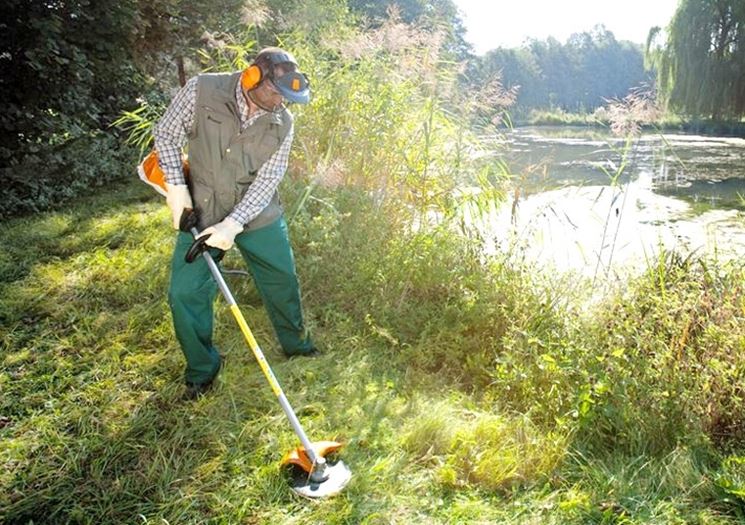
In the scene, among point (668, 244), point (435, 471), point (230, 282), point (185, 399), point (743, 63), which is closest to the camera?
point (435, 471)

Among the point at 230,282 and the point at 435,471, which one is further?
the point at 230,282

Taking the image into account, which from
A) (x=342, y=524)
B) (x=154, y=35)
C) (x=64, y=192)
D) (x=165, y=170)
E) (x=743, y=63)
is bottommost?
(x=342, y=524)

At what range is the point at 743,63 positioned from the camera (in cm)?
1278

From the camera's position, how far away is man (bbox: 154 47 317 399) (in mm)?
2146

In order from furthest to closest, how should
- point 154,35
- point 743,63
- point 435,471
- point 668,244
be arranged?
point 743,63
point 154,35
point 668,244
point 435,471

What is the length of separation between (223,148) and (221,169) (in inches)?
3.6

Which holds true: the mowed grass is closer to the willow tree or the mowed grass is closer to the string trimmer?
the string trimmer

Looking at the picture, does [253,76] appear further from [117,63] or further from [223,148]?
[117,63]

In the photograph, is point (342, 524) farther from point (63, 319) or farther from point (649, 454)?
point (63, 319)

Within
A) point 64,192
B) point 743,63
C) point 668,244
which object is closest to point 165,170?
point 64,192

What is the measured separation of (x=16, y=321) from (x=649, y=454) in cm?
326

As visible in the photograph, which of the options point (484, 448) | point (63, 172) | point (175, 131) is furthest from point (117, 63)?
point (484, 448)

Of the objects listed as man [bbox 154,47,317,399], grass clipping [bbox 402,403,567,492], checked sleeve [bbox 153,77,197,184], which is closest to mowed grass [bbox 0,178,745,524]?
grass clipping [bbox 402,403,567,492]

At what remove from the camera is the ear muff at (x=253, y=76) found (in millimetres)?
2104
